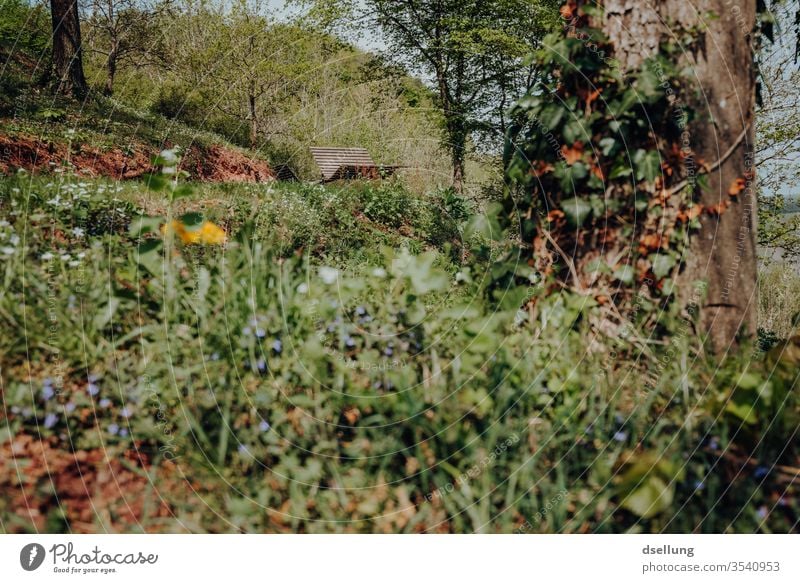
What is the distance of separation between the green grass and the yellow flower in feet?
0.75

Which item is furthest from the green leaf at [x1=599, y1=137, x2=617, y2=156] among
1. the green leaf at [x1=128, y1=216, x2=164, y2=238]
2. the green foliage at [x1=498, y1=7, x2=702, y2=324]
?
the green leaf at [x1=128, y1=216, x2=164, y2=238]

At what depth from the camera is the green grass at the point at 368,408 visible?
195cm

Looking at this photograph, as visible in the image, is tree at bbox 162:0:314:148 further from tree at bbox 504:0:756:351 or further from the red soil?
tree at bbox 504:0:756:351

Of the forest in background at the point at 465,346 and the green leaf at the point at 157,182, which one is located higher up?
the green leaf at the point at 157,182

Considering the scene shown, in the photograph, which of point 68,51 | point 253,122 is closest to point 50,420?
point 68,51

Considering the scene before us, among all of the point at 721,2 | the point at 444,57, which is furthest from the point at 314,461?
the point at 444,57

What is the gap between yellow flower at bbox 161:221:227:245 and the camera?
9.70ft

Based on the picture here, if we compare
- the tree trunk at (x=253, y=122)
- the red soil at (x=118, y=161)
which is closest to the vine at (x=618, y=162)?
the red soil at (x=118, y=161)

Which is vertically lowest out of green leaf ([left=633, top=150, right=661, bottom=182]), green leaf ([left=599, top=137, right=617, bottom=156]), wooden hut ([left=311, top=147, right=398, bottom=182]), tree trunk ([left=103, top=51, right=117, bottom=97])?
green leaf ([left=633, top=150, right=661, bottom=182])

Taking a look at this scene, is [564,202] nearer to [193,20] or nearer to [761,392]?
[761,392]

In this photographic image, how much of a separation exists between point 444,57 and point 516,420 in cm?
1004

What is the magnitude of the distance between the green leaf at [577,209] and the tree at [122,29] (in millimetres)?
4147
